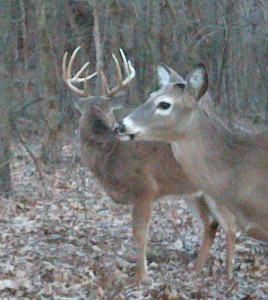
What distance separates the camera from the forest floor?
8.25 metres

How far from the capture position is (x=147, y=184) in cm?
958

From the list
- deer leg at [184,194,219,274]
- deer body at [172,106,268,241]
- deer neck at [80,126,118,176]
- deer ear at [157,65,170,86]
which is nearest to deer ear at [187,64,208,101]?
deer body at [172,106,268,241]

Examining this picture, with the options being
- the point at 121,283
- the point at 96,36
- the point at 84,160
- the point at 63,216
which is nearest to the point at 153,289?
the point at 121,283

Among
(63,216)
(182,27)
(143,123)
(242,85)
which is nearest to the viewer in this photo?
(143,123)

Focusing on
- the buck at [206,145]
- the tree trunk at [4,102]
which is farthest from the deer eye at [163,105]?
the tree trunk at [4,102]

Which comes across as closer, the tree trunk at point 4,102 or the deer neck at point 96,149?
the deer neck at point 96,149

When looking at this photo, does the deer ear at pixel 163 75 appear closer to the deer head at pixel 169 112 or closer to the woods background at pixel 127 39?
the deer head at pixel 169 112

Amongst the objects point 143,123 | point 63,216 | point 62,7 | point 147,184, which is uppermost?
point 62,7

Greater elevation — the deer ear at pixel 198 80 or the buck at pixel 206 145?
the deer ear at pixel 198 80

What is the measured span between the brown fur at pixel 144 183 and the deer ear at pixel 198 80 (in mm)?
2174

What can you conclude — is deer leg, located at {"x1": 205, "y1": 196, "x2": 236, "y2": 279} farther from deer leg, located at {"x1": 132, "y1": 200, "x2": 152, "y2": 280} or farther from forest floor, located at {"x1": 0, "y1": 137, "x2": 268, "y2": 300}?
deer leg, located at {"x1": 132, "y1": 200, "x2": 152, "y2": 280}

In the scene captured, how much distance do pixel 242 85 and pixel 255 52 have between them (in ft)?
Result: 4.48

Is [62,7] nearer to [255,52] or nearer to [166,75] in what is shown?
[255,52]

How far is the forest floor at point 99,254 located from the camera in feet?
27.1
